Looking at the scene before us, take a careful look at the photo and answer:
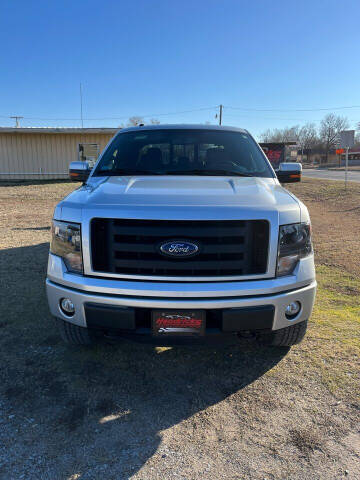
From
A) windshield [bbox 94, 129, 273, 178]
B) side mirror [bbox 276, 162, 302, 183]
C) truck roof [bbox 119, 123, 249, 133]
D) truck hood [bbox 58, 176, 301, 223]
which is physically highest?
truck roof [bbox 119, 123, 249, 133]

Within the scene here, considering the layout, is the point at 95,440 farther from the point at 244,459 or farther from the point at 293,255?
the point at 293,255

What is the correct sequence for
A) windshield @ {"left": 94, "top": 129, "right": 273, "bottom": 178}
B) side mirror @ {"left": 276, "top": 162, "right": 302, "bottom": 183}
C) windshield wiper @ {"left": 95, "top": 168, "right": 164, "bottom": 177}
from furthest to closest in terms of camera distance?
1. side mirror @ {"left": 276, "top": 162, "right": 302, "bottom": 183}
2. windshield @ {"left": 94, "top": 129, "right": 273, "bottom": 178}
3. windshield wiper @ {"left": 95, "top": 168, "right": 164, "bottom": 177}

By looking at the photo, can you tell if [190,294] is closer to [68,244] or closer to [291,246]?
[291,246]

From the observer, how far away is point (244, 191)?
264 centimetres

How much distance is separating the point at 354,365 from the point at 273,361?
65 centimetres

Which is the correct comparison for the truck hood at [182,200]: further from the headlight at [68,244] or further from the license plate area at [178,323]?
the license plate area at [178,323]

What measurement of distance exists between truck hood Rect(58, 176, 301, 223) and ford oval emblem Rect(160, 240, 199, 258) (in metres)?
0.18

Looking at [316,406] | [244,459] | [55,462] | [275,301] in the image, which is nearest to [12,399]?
[55,462]

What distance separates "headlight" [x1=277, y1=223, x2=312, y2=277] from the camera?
7.73 ft

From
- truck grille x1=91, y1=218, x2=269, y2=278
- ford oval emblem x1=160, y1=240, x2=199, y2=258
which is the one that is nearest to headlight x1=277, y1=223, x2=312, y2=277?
truck grille x1=91, y1=218, x2=269, y2=278

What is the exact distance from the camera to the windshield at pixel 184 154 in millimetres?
3500

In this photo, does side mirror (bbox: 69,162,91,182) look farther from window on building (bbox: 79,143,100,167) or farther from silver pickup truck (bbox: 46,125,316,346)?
window on building (bbox: 79,143,100,167)

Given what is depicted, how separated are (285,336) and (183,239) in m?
1.12

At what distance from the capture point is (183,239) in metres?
2.30
